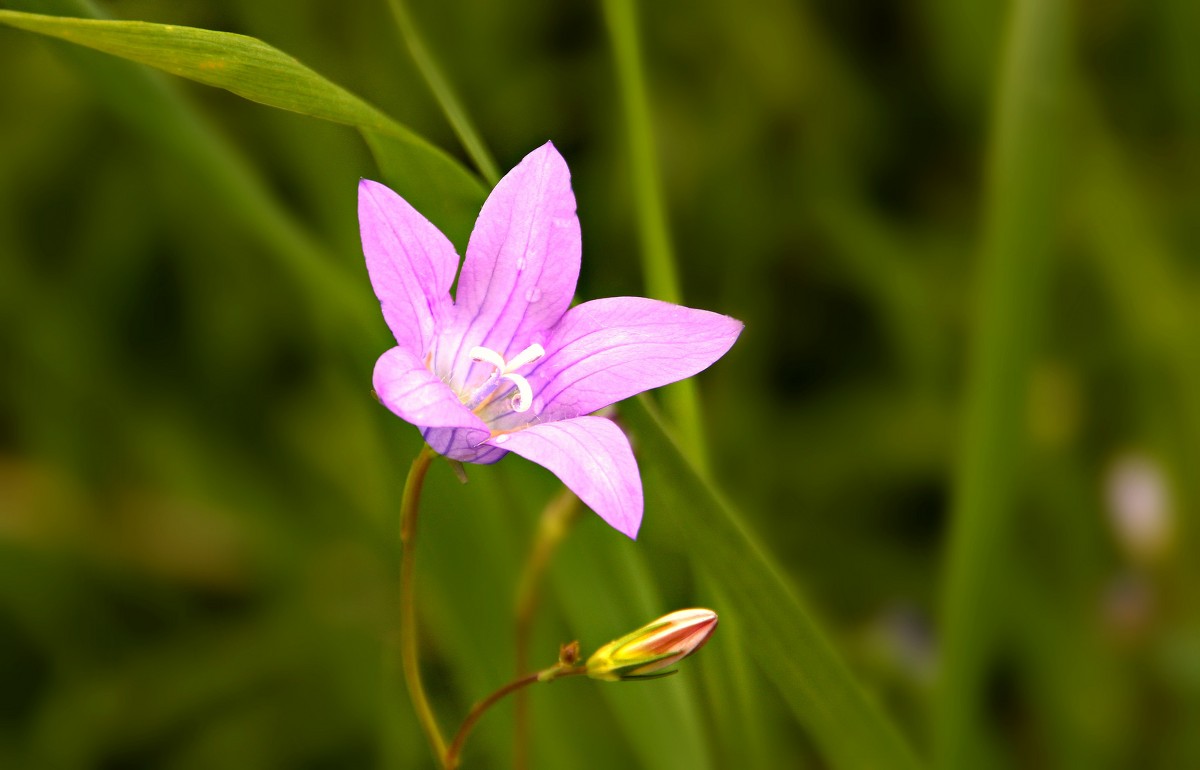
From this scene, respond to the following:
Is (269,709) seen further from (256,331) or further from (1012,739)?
(1012,739)

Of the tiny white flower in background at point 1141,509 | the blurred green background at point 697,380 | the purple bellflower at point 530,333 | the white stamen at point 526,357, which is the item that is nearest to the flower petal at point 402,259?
the purple bellflower at point 530,333

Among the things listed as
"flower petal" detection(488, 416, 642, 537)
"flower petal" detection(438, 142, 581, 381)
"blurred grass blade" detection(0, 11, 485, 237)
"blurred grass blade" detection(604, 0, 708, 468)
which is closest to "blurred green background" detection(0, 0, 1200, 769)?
"blurred grass blade" detection(604, 0, 708, 468)

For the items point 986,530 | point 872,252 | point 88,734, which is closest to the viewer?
point 986,530

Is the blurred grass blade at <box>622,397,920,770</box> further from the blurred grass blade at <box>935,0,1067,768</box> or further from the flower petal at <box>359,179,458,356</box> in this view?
the blurred grass blade at <box>935,0,1067,768</box>

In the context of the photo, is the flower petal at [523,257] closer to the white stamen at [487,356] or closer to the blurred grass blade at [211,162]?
the white stamen at [487,356]

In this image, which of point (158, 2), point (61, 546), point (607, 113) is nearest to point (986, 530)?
point (607, 113)
